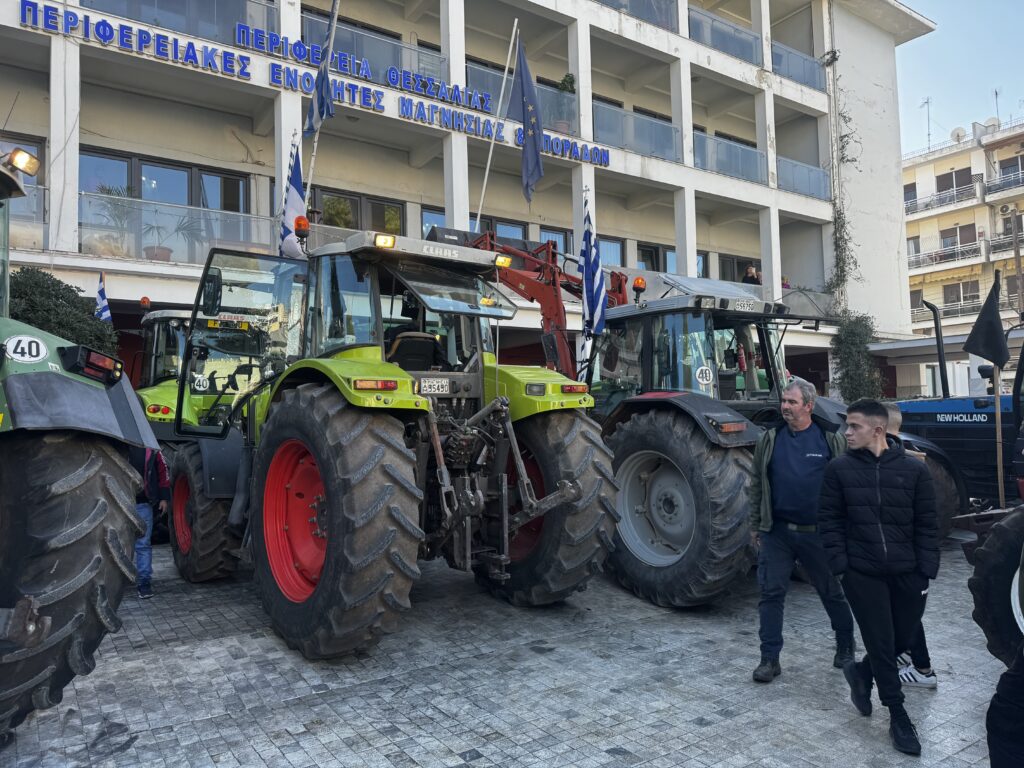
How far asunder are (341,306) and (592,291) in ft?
9.56

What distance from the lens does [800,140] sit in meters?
22.7

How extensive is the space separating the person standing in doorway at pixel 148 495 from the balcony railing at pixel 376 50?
33.0 ft

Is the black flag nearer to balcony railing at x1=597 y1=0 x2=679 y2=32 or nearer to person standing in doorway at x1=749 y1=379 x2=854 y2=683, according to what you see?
person standing in doorway at x1=749 y1=379 x2=854 y2=683

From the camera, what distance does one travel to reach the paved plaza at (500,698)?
3.17 metres

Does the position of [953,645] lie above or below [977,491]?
below

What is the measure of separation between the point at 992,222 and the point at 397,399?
48229 mm

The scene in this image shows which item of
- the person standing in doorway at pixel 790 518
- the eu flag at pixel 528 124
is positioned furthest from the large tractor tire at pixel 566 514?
the eu flag at pixel 528 124

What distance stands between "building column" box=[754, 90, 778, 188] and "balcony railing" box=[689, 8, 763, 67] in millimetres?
947

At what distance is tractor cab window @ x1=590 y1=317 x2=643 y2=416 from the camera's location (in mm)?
6613

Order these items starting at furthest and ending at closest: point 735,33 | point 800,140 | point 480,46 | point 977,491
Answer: point 800,140
point 735,33
point 480,46
point 977,491

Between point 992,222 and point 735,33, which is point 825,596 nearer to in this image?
point 735,33

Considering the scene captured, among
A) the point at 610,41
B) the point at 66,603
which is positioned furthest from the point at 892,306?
the point at 66,603

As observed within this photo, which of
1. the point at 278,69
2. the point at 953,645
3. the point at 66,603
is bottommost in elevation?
the point at 953,645

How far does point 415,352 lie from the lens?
515cm
